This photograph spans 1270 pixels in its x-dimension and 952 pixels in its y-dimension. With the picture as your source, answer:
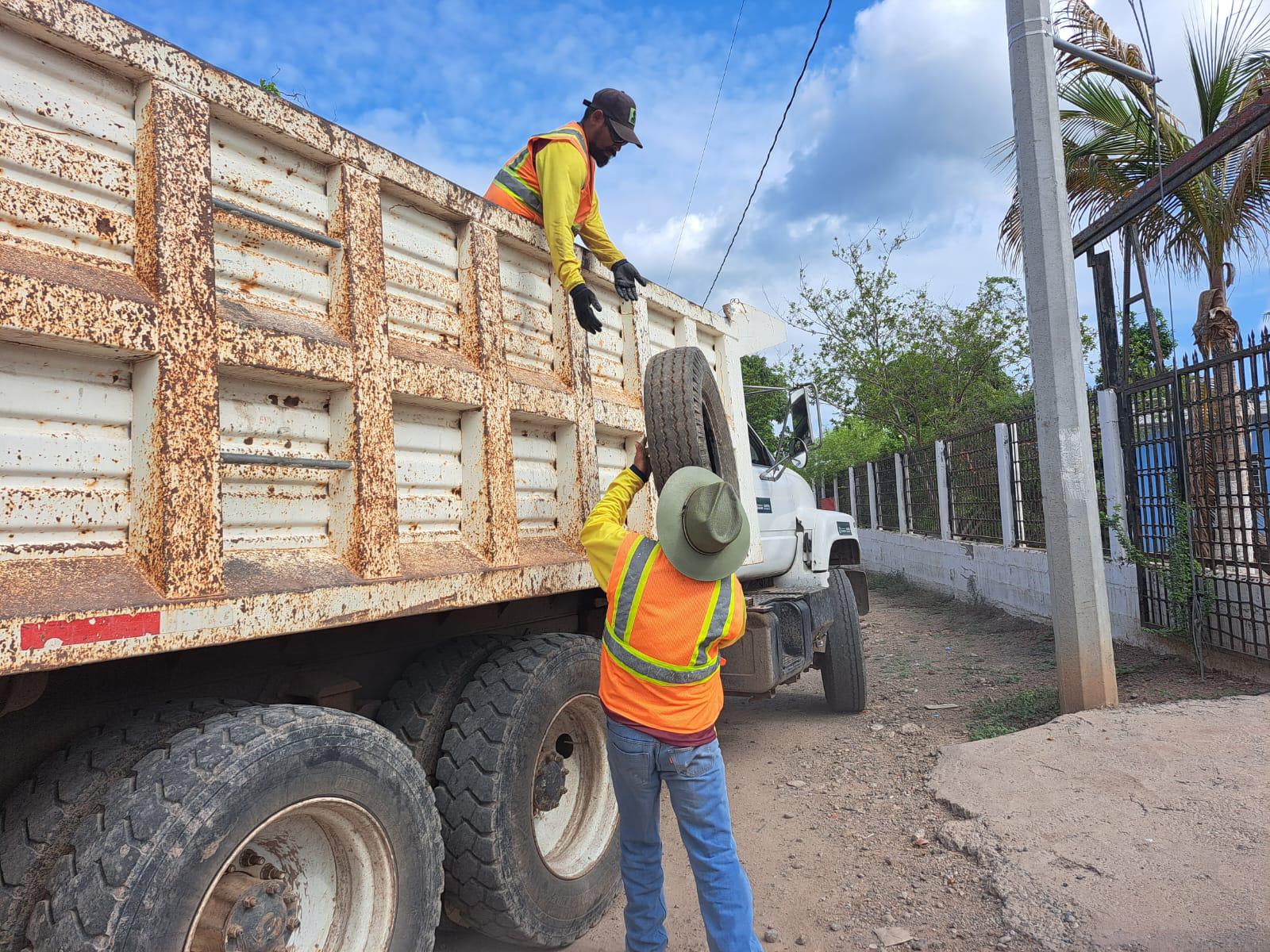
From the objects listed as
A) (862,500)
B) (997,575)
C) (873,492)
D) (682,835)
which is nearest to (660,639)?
(682,835)

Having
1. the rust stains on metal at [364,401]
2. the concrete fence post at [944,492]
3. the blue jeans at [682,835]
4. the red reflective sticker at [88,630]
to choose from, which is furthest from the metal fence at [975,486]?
the red reflective sticker at [88,630]

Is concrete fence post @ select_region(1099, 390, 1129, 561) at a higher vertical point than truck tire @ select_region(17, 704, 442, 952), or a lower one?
higher

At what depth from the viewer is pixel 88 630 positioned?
1.59 m

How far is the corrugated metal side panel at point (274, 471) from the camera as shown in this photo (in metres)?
→ 2.02

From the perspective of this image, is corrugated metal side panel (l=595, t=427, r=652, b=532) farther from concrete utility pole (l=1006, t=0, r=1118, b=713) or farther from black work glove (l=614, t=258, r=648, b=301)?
concrete utility pole (l=1006, t=0, r=1118, b=713)

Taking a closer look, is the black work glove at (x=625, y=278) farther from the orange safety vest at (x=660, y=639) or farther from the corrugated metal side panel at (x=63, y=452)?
the corrugated metal side panel at (x=63, y=452)

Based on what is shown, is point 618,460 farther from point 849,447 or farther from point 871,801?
point 849,447

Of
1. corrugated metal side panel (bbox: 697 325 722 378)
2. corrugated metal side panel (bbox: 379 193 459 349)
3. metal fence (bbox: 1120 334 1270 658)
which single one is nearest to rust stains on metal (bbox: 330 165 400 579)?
corrugated metal side panel (bbox: 379 193 459 349)

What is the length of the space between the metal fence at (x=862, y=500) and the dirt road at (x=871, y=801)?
24.4ft

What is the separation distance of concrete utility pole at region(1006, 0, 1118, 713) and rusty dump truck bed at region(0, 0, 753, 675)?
3512mm

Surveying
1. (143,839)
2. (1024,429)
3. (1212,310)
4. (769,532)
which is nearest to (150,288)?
(143,839)

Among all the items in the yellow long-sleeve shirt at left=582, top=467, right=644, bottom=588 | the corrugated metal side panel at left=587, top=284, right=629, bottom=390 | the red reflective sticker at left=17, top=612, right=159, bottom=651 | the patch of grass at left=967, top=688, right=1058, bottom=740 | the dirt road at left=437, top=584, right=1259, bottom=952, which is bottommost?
the dirt road at left=437, top=584, right=1259, bottom=952

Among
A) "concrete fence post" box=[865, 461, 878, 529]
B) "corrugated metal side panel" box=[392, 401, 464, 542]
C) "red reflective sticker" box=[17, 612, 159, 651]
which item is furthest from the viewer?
"concrete fence post" box=[865, 461, 878, 529]

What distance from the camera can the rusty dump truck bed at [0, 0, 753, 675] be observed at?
5.49ft
